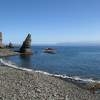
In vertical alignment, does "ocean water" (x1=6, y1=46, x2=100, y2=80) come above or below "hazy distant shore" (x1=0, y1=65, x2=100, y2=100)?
below

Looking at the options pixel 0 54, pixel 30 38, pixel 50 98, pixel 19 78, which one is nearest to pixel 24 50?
pixel 30 38

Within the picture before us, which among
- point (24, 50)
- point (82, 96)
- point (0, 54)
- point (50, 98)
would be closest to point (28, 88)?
point (50, 98)

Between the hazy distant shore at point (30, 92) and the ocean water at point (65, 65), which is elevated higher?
the hazy distant shore at point (30, 92)

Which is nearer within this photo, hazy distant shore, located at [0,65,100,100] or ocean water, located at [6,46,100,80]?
hazy distant shore, located at [0,65,100,100]

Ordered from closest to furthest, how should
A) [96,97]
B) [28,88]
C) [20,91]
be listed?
1. [20,91]
2. [28,88]
3. [96,97]

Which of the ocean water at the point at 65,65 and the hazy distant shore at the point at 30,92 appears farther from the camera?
the ocean water at the point at 65,65

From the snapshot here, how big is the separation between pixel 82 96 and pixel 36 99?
5.98 m

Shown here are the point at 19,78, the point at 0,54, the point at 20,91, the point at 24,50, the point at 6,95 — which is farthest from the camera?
the point at 24,50

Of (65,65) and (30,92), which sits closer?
(30,92)

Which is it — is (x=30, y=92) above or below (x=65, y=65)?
above

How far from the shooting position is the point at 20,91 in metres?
21.8

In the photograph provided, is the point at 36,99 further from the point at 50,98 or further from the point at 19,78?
the point at 19,78

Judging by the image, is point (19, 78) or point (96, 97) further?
point (19, 78)

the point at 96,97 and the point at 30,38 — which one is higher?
the point at 30,38
